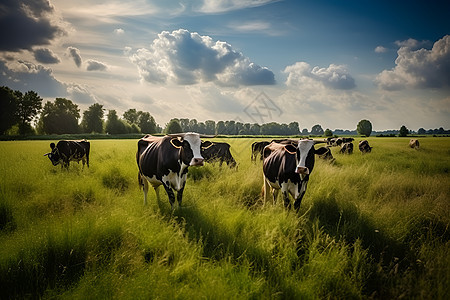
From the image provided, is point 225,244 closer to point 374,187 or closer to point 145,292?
point 145,292

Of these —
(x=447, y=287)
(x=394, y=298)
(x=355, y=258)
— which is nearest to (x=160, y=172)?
(x=355, y=258)

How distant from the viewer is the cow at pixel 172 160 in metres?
5.54

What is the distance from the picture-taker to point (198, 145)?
18.1 ft

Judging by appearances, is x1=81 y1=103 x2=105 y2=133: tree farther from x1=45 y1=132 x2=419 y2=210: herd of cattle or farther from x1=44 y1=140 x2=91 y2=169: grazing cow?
x1=45 y1=132 x2=419 y2=210: herd of cattle

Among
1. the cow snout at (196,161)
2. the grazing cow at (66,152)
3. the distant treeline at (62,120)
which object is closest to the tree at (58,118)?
the distant treeline at (62,120)

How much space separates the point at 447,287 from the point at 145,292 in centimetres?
391

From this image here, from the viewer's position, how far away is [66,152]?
12.6 meters

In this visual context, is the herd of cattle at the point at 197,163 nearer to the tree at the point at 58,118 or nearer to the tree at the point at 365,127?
the tree at the point at 58,118

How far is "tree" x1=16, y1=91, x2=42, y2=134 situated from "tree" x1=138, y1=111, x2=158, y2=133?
39635mm

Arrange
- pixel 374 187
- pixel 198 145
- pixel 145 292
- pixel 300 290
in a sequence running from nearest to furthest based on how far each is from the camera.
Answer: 1. pixel 145 292
2. pixel 300 290
3. pixel 198 145
4. pixel 374 187

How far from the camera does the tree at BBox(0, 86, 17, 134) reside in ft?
164

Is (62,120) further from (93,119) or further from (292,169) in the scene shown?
(292,169)

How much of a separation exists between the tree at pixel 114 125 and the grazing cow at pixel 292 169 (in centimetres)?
8469

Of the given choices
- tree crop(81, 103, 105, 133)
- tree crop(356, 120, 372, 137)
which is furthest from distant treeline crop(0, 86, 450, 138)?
tree crop(356, 120, 372, 137)
